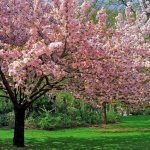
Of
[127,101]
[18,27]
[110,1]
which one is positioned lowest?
[127,101]

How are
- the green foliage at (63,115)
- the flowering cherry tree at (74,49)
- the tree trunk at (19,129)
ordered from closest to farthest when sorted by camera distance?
the flowering cherry tree at (74,49), the tree trunk at (19,129), the green foliage at (63,115)

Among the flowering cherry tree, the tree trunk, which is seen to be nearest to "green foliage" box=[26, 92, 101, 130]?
the tree trunk

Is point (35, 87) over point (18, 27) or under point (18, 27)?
under

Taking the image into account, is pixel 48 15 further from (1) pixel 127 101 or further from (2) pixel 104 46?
(1) pixel 127 101

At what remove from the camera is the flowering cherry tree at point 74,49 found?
38.1ft

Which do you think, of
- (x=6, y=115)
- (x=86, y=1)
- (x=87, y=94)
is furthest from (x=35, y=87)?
(x=6, y=115)

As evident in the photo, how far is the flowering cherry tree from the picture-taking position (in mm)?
11602

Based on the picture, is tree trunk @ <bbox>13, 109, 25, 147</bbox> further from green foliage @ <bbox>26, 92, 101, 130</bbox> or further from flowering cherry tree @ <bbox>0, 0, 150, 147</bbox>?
green foliage @ <bbox>26, 92, 101, 130</bbox>

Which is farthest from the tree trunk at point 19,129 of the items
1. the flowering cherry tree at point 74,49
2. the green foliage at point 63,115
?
the green foliage at point 63,115

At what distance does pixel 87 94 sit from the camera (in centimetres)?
1480

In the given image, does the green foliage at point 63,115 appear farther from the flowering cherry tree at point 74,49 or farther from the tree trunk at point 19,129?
the flowering cherry tree at point 74,49

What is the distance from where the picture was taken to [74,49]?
12617 millimetres

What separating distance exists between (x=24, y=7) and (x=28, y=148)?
5298mm

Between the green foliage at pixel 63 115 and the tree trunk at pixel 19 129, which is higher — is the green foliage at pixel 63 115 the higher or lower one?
the higher one
